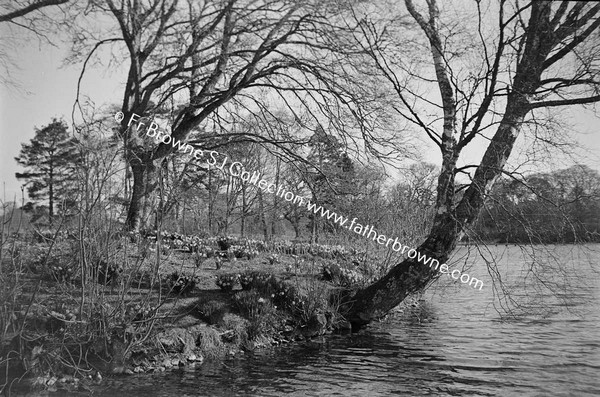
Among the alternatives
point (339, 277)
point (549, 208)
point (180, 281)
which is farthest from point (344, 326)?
point (549, 208)

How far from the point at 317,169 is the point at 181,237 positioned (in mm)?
4022

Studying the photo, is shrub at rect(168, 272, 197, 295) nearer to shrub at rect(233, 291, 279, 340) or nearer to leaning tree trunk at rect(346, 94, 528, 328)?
shrub at rect(233, 291, 279, 340)

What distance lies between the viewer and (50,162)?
385 inches

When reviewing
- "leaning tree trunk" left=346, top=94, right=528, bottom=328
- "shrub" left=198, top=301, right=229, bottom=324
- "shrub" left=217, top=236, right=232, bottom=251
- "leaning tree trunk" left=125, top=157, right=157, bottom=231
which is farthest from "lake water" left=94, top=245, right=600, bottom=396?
"leaning tree trunk" left=125, top=157, right=157, bottom=231

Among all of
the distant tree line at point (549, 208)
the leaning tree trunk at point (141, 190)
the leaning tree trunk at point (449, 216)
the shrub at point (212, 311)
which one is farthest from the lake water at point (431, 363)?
the leaning tree trunk at point (141, 190)

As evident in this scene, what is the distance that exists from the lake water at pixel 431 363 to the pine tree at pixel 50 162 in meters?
2.91

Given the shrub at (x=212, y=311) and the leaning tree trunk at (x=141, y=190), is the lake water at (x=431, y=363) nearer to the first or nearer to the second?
the shrub at (x=212, y=311)

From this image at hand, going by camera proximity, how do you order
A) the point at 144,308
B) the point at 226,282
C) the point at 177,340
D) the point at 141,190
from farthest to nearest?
1. the point at 141,190
2. the point at 226,282
3. the point at 177,340
4. the point at 144,308

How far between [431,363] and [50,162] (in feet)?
26.7

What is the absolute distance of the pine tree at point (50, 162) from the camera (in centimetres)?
703

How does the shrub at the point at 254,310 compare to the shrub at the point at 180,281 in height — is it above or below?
below

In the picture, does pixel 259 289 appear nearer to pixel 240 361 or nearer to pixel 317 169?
pixel 240 361

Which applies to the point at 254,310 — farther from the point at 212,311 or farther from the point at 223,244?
the point at 223,244

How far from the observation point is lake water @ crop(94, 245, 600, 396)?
661 centimetres
